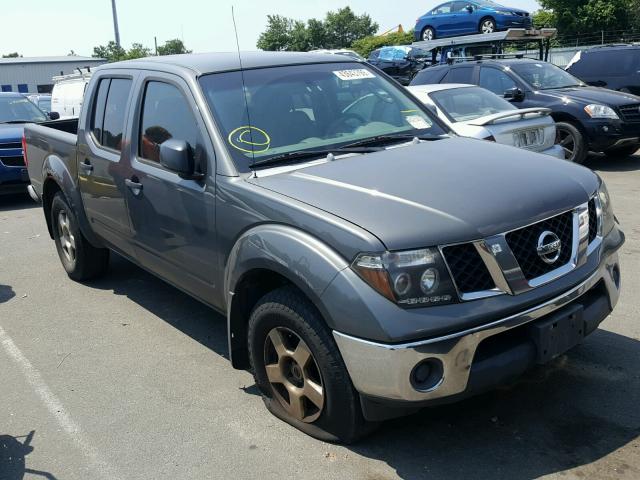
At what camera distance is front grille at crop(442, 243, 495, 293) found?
2854mm

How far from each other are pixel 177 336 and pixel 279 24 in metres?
56.5

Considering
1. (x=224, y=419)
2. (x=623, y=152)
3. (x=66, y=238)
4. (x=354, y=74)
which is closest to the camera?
(x=224, y=419)

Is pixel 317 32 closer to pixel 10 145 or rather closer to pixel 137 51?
pixel 137 51

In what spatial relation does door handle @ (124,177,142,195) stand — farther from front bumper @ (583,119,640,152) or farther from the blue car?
the blue car

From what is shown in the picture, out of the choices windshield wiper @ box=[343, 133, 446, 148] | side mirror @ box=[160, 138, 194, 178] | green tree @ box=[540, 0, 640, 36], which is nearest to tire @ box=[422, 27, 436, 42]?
green tree @ box=[540, 0, 640, 36]

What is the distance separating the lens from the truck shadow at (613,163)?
1077 centimetres

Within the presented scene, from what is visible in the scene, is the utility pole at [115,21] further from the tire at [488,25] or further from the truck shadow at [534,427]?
the truck shadow at [534,427]

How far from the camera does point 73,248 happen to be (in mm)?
6062

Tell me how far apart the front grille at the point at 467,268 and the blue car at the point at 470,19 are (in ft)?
65.4

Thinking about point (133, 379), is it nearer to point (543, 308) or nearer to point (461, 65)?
point (543, 308)

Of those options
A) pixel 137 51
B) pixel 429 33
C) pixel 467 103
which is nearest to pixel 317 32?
pixel 137 51

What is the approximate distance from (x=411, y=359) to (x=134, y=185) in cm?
246

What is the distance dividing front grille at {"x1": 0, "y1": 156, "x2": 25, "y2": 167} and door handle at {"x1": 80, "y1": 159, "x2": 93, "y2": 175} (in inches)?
225

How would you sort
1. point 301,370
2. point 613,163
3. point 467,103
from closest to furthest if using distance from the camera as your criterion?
point 301,370 → point 467,103 → point 613,163
